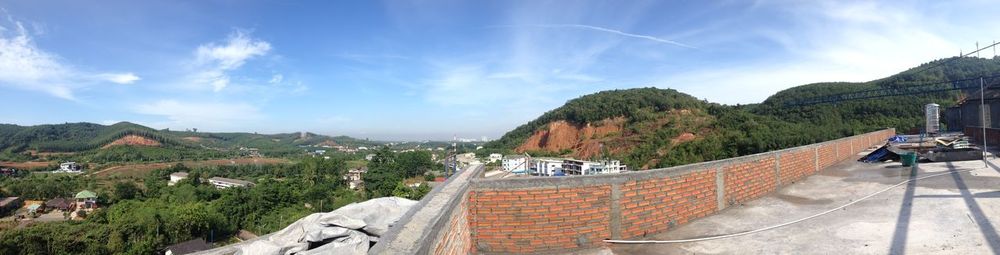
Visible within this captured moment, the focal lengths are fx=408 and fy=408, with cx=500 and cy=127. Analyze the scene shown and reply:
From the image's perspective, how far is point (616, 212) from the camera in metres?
4.49

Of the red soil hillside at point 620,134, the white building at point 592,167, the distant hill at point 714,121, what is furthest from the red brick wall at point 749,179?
the red soil hillside at point 620,134

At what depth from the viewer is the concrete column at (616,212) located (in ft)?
14.7

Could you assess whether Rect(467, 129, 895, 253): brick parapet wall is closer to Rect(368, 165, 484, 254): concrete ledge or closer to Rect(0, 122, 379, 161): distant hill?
Rect(368, 165, 484, 254): concrete ledge

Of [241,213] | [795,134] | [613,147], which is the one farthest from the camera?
[613,147]

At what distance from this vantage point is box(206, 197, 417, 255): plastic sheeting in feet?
10.6

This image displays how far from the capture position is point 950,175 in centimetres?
729

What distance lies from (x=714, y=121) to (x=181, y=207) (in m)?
56.3

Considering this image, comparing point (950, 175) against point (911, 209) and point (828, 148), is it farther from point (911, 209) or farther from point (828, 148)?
point (911, 209)

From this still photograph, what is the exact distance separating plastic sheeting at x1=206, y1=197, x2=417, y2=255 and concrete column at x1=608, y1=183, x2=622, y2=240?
2362 mm

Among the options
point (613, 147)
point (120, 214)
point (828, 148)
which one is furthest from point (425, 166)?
point (828, 148)

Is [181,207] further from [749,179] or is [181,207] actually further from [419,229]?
[749,179]

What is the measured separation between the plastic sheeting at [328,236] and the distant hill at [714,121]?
3405 centimetres

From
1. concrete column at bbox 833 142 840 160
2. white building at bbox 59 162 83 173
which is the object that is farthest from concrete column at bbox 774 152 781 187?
white building at bbox 59 162 83 173

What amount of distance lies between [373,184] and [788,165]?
48178mm
